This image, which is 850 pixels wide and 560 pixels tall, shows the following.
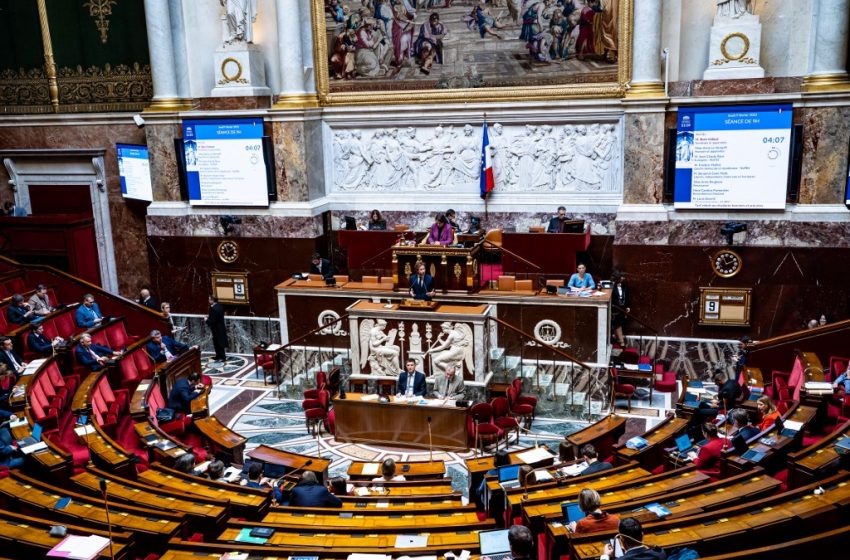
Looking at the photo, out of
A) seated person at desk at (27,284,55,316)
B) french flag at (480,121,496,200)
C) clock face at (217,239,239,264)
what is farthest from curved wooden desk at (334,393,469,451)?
seated person at desk at (27,284,55,316)

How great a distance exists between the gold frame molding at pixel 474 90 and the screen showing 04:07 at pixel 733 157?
1.79 m

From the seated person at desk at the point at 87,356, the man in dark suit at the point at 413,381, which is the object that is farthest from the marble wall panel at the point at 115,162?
the man in dark suit at the point at 413,381

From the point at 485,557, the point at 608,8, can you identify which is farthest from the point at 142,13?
Result: the point at 485,557

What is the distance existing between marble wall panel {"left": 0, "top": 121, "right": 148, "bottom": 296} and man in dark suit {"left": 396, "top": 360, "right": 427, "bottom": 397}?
930cm

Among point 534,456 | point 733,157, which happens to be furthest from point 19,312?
point 733,157

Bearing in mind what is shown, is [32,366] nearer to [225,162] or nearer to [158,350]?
[158,350]

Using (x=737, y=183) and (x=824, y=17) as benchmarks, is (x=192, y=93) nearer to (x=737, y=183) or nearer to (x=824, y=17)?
(x=737, y=183)

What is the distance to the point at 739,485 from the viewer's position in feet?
24.4

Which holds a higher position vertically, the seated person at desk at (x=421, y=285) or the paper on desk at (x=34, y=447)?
the seated person at desk at (x=421, y=285)

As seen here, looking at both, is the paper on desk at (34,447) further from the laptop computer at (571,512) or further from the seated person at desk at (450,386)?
the laptop computer at (571,512)

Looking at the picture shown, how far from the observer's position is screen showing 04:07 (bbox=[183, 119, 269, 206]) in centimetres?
1655

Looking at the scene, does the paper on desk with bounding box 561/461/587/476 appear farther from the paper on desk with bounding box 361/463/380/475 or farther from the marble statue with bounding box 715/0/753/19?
the marble statue with bounding box 715/0/753/19

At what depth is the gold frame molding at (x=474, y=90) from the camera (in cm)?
1498

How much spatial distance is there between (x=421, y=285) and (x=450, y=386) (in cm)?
210
